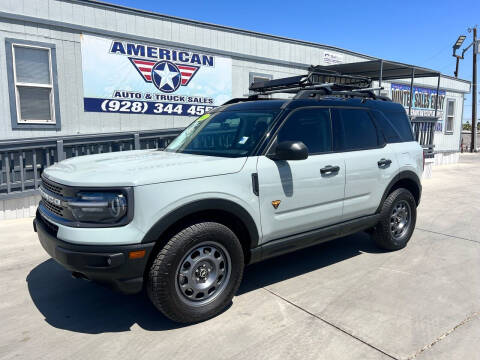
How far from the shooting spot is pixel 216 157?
334cm

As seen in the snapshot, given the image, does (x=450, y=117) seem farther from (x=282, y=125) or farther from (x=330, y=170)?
(x=282, y=125)

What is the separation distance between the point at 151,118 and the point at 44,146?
2.79 metres

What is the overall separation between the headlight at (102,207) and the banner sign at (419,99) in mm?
15066

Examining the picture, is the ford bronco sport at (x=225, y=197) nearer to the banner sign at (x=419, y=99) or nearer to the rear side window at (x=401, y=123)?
the rear side window at (x=401, y=123)

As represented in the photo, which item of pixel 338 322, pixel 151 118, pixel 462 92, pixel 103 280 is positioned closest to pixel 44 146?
pixel 151 118

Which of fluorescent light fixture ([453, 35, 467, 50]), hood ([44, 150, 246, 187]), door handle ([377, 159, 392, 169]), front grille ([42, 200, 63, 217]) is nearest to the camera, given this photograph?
hood ([44, 150, 246, 187])

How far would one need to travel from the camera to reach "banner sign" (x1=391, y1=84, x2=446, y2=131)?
15656 millimetres

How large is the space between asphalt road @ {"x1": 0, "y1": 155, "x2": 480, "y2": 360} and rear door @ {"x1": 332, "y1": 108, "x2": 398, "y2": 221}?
0.77m

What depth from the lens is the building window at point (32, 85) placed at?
7160mm

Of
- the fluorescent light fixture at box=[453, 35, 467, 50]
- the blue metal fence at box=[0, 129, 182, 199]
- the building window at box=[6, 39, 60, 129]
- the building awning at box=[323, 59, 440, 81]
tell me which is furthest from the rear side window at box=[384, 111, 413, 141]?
the fluorescent light fixture at box=[453, 35, 467, 50]

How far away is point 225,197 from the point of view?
3021 millimetres

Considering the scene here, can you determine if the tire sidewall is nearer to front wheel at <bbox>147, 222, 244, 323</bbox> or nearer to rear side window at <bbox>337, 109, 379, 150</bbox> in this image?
rear side window at <bbox>337, 109, 379, 150</bbox>

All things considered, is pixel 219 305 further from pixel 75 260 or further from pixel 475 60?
pixel 475 60

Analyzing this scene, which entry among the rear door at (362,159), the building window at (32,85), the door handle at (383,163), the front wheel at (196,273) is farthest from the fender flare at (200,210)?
the building window at (32,85)
